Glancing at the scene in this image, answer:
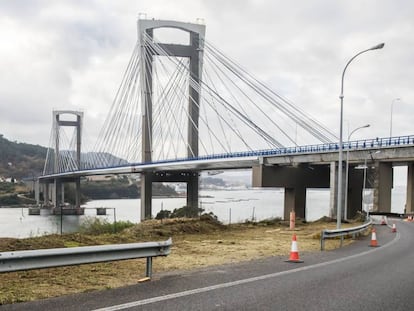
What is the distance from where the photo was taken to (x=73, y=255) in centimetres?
765

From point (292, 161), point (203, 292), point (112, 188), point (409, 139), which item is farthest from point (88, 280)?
point (112, 188)

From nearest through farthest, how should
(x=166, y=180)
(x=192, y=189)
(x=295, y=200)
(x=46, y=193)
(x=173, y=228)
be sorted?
(x=173, y=228)
(x=295, y=200)
(x=166, y=180)
(x=192, y=189)
(x=46, y=193)

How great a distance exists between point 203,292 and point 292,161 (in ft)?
129

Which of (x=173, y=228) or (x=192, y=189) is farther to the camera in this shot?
(x=192, y=189)

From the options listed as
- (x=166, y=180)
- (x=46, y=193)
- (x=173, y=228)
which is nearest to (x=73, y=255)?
(x=173, y=228)

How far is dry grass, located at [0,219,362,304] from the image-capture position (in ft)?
26.6

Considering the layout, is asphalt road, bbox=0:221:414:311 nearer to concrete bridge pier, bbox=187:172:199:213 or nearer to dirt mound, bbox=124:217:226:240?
dirt mound, bbox=124:217:226:240

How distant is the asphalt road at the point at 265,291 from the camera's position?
6.79m

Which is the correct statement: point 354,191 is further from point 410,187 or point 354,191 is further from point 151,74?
point 151,74

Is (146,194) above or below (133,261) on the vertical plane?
below

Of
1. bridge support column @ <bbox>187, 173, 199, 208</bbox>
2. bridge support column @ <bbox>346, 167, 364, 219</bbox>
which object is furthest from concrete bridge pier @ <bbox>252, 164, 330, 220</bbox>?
bridge support column @ <bbox>187, 173, 199, 208</bbox>

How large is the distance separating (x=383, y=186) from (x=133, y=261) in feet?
127

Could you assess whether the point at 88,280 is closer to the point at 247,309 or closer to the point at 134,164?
the point at 247,309

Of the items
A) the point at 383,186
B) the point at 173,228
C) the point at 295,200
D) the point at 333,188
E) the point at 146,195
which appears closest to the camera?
the point at 173,228
